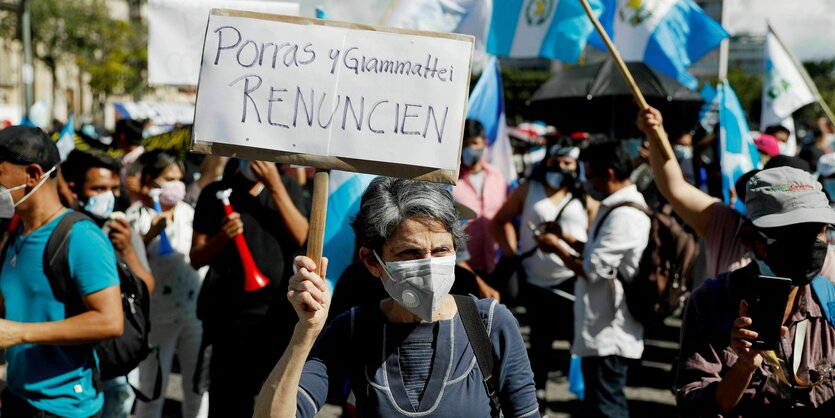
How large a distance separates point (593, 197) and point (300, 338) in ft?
12.9

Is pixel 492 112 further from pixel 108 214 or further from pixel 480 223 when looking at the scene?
pixel 108 214

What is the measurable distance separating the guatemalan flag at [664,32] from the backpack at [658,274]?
7.49ft

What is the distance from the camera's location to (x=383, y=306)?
2387 millimetres

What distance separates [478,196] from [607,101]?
335 cm

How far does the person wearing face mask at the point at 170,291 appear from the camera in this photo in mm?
4766

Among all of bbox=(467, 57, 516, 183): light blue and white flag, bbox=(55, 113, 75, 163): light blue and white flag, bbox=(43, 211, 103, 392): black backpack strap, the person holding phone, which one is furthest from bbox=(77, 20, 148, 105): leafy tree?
the person holding phone

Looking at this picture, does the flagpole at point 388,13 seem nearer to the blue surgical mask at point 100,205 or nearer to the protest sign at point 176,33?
the protest sign at point 176,33

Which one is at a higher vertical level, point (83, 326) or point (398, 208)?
point (398, 208)

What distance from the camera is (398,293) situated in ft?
7.27

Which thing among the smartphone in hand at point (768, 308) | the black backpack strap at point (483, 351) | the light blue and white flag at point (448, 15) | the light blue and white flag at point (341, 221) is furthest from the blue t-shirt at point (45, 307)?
the light blue and white flag at point (448, 15)

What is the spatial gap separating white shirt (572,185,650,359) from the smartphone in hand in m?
2.34

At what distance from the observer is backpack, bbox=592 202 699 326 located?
4.61m

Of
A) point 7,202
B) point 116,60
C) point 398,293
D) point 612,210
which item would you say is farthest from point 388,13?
point 116,60

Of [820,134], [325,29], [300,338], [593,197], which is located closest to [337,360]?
[300,338]
